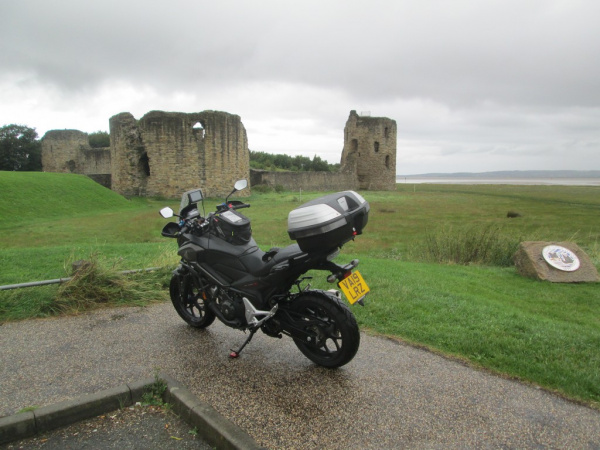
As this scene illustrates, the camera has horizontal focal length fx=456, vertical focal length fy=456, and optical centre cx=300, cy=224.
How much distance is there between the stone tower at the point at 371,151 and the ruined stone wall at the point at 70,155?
78.2 ft

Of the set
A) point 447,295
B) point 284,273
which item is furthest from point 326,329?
point 447,295

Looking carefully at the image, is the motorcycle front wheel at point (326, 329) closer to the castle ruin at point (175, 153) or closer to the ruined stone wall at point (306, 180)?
the castle ruin at point (175, 153)

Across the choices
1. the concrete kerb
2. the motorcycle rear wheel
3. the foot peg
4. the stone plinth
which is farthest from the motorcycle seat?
the stone plinth

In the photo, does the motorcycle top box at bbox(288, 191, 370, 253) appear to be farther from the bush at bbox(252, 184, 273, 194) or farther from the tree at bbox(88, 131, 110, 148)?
the tree at bbox(88, 131, 110, 148)

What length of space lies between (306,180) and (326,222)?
40009mm

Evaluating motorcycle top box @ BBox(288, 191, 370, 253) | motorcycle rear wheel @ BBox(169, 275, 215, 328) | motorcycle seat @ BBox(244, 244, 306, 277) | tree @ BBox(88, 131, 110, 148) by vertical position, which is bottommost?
motorcycle rear wheel @ BBox(169, 275, 215, 328)

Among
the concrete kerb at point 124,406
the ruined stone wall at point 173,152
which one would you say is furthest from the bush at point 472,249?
the ruined stone wall at point 173,152

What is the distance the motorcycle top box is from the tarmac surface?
1.12m

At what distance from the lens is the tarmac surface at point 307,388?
2891 millimetres

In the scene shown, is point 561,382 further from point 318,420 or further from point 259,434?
point 259,434

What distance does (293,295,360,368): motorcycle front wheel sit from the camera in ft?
11.5

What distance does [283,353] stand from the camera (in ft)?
13.7

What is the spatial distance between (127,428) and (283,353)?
1522 mm

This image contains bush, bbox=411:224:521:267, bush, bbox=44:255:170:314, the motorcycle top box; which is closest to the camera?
the motorcycle top box
